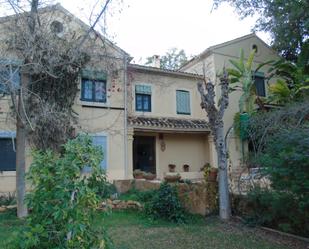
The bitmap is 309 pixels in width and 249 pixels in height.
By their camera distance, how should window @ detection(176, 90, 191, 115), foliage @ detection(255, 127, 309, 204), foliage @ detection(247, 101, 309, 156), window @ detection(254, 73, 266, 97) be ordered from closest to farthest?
foliage @ detection(255, 127, 309, 204), foliage @ detection(247, 101, 309, 156), window @ detection(176, 90, 191, 115), window @ detection(254, 73, 266, 97)

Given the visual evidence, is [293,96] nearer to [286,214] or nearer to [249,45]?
[249,45]

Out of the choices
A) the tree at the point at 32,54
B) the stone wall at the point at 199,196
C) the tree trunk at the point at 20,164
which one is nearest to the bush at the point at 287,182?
the stone wall at the point at 199,196

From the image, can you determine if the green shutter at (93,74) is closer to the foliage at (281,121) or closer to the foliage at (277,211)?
the foliage at (281,121)

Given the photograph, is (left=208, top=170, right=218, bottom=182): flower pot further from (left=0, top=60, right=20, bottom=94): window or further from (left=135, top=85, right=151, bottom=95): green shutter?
(left=135, top=85, right=151, bottom=95): green shutter

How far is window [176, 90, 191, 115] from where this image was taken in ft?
57.3

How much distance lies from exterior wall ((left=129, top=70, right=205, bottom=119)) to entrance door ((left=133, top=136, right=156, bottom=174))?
1.63 metres

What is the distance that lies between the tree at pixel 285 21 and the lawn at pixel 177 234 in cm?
1203

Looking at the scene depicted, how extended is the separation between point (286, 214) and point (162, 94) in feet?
36.5

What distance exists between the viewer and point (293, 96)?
50.5 feet

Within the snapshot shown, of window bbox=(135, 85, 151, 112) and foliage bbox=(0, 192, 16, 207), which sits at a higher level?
window bbox=(135, 85, 151, 112)

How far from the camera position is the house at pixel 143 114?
12461mm

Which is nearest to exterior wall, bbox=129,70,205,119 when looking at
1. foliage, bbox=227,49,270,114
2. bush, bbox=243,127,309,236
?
foliage, bbox=227,49,270,114

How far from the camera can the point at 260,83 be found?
19562 mm

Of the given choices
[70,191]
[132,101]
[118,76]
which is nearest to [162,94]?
[132,101]
